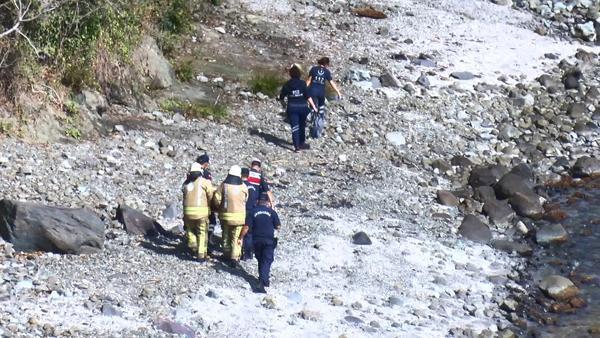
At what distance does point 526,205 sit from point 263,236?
23.4 feet

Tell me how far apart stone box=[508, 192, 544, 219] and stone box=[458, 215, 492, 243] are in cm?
151

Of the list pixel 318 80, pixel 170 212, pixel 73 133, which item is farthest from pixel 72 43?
pixel 318 80

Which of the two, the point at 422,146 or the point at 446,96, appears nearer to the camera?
the point at 422,146

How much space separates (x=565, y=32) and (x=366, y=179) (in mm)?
11026

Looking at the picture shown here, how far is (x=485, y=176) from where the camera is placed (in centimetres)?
2030

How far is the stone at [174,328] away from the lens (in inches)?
501

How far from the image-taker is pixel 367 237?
16.7 m

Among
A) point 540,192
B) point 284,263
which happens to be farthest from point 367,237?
point 540,192

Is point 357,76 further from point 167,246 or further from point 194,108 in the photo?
point 167,246

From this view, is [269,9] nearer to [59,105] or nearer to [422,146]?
[422,146]

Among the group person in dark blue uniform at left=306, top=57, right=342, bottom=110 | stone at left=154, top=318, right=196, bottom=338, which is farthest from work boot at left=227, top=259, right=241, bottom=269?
person in dark blue uniform at left=306, top=57, right=342, bottom=110

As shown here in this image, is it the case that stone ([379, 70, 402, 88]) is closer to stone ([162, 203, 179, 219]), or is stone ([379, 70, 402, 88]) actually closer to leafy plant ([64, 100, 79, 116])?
leafy plant ([64, 100, 79, 116])

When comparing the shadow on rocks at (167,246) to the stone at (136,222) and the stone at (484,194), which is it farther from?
the stone at (484,194)

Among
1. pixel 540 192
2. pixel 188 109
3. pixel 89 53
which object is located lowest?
pixel 540 192
